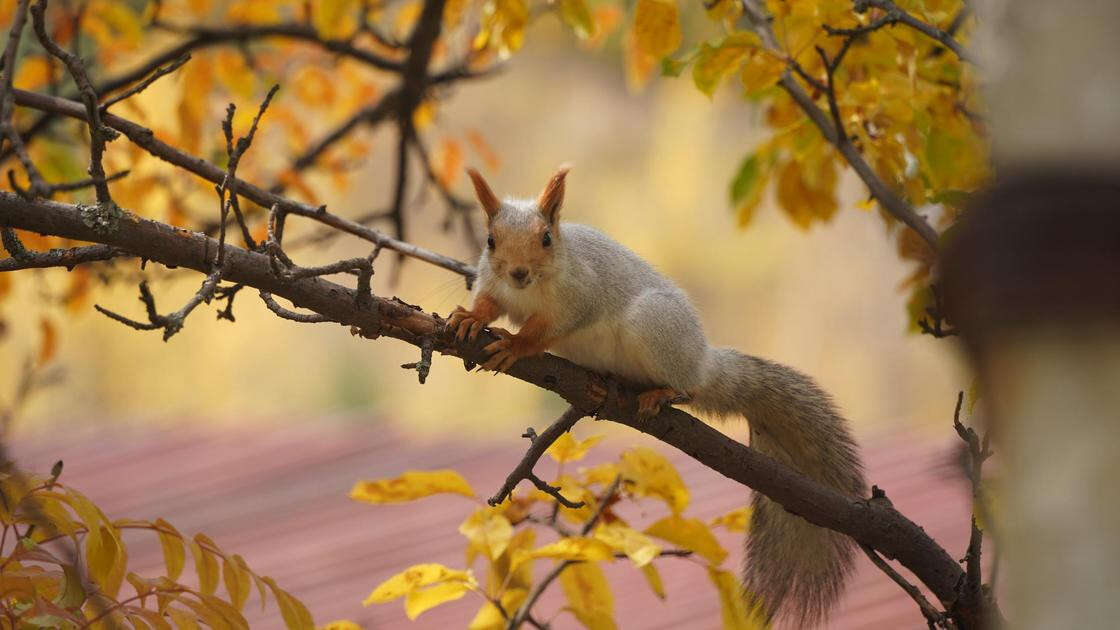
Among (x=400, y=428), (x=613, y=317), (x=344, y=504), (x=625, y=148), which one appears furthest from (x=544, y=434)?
(x=625, y=148)

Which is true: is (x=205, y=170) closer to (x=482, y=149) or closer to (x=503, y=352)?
(x=503, y=352)

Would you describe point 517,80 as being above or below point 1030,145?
above

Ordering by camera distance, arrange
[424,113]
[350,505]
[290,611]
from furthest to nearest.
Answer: [424,113]
[350,505]
[290,611]

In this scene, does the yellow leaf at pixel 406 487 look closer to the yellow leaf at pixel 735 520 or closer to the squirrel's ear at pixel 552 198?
the yellow leaf at pixel 735 520

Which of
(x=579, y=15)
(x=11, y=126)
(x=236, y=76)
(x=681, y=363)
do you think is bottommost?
(x=11, y=126)

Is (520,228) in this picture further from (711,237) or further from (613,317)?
(711,237)

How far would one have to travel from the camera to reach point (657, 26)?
5.51ft

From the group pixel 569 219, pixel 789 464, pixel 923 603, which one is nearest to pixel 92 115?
pixel 923 603

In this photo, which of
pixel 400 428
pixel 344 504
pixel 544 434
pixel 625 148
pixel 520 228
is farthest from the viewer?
pixel 625 148

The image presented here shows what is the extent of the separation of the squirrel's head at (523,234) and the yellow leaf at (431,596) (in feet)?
1.75

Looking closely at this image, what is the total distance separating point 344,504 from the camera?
3.11 meters

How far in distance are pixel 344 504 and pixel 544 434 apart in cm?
174

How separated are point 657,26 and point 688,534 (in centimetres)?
71

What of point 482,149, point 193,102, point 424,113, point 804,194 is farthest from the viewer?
point 424,113
